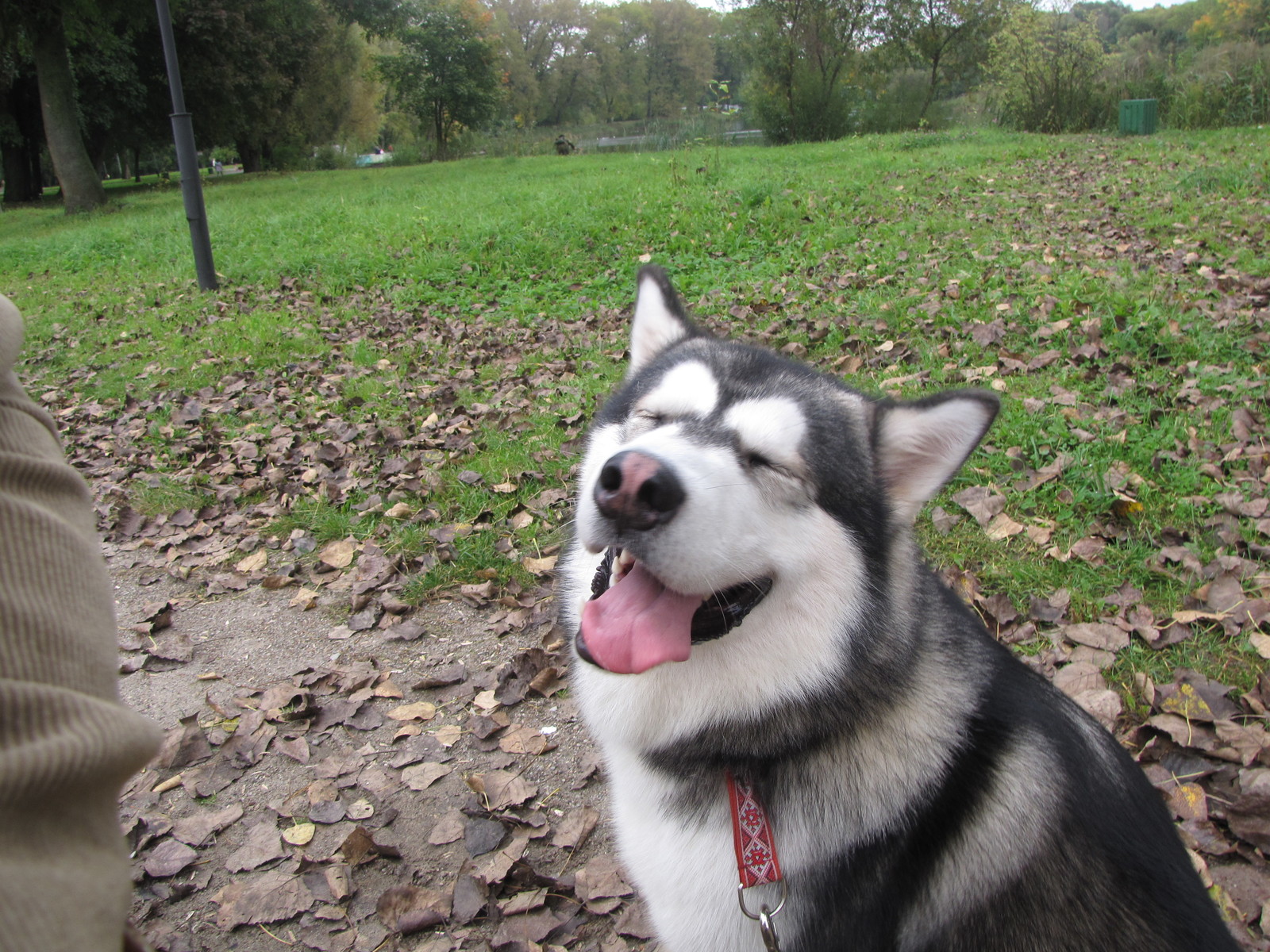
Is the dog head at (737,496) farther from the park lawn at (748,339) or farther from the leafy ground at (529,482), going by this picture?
the park lawn at (748,339)

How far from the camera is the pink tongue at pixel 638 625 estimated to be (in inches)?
71.2

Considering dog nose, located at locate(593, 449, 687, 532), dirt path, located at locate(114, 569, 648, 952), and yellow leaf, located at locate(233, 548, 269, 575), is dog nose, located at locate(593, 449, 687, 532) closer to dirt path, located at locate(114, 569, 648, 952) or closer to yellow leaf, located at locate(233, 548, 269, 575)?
dirt path, located at locate(114, 569, 648, 952)

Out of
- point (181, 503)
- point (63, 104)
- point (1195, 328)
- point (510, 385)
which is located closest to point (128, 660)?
point (181, 503)

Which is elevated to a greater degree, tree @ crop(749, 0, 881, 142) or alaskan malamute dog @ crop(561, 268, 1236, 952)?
tree @ crop(749, 0, 881, 142)

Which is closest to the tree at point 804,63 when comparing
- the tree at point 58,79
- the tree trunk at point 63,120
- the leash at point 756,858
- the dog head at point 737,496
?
the tree at point 58,79

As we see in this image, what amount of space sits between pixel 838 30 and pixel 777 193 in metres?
20.7

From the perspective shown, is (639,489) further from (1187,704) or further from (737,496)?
(1187,704)

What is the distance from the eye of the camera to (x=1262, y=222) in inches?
295

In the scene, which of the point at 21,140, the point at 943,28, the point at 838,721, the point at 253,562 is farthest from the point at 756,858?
the point at 21,140

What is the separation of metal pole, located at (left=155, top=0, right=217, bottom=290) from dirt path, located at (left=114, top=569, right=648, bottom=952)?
7.61 m

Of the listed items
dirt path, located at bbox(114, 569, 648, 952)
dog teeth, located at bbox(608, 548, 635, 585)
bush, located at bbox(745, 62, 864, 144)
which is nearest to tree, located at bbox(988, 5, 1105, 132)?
bush, located at bbox(745, 62, 864, 144)

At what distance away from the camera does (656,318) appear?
258 centimetres

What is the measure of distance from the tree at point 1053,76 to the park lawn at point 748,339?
5362 mm

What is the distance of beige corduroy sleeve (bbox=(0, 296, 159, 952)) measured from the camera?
760 mm
